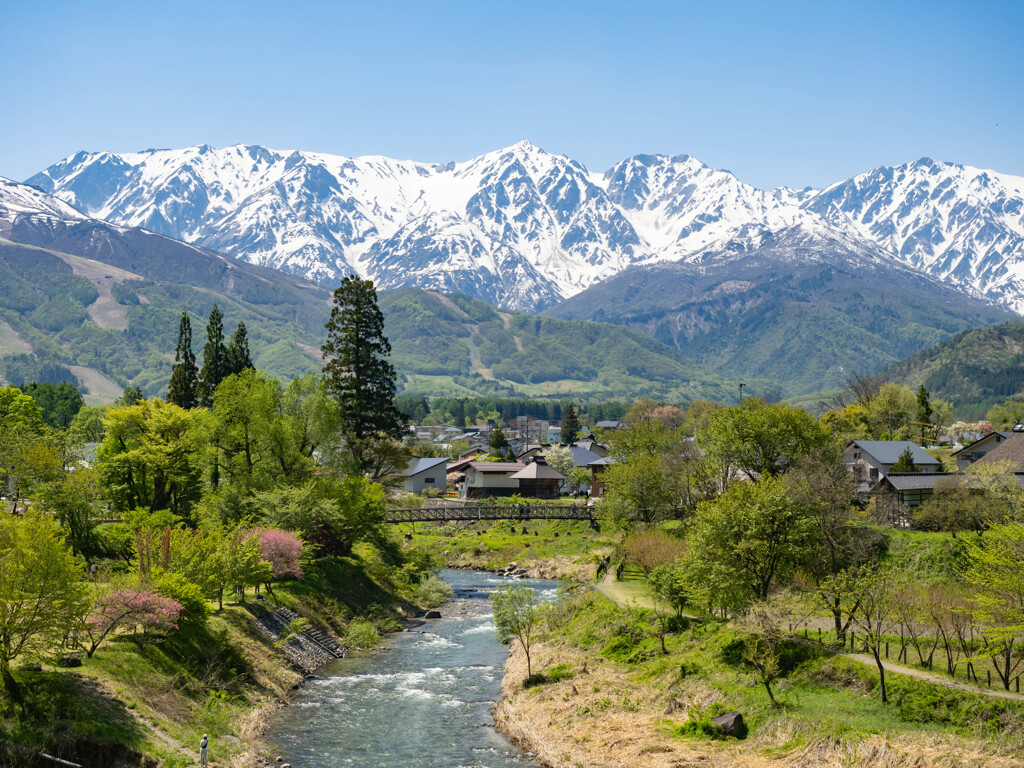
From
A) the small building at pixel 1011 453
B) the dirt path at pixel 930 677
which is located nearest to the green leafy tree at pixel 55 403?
the small building at pixel 1011 453

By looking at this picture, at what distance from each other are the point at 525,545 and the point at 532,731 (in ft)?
218

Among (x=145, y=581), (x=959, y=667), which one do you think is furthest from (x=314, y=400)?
(x=959, y=667)

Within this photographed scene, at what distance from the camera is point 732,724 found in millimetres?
37625

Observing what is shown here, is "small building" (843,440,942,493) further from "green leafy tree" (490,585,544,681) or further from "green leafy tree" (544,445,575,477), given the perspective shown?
"green leafy tree" (544,445,575,477)

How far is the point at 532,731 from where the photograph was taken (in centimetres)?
4038

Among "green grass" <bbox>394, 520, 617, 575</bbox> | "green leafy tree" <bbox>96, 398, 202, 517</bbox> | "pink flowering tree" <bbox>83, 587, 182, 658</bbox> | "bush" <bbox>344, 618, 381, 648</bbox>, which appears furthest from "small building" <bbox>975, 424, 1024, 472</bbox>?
"pink flowering tree" <bbox>83, 587, 182, 658</bbox>

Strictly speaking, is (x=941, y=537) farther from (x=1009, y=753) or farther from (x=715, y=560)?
(x=1009, y=753)

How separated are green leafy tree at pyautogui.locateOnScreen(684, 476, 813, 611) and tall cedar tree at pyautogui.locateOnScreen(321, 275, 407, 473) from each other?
40.8 m

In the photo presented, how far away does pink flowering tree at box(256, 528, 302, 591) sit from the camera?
58500 mm

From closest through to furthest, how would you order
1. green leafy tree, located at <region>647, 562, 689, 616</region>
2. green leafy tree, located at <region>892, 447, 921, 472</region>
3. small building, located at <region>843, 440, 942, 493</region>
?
green leafy tree, located at <region>647, 562, 689, 616</region> < green leafy tree, located at <region>892, 447, 921, 472</region> < small building, located at <region>843, 440, 942, 493</region>

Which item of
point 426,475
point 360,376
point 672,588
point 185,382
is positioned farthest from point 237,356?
point 426,475

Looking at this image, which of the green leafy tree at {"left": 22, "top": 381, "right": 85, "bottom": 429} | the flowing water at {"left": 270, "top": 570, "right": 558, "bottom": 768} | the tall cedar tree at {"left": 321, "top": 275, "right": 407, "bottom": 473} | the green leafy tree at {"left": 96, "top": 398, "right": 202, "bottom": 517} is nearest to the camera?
the flowing water at {"left": 270, "top": 570, "right": 558, "bottom": 768}

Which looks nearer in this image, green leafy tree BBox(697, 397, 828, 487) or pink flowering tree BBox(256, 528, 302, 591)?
pink flowering tree BBox(256, 528, 302, 591)

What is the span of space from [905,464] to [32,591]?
281 ft
